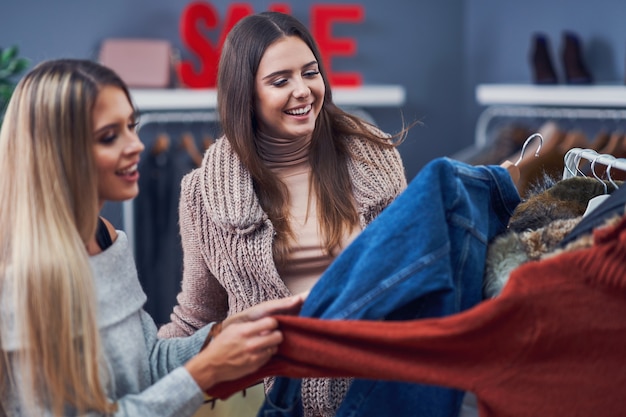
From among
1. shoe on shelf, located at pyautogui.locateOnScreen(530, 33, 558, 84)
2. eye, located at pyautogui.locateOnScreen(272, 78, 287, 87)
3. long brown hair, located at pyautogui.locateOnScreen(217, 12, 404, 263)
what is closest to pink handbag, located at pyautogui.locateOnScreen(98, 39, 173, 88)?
shoe on shelf, located at pyautogui.locateOnScreen(530, 33, 558, 84)

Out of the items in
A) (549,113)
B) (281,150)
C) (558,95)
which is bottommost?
(549,113)

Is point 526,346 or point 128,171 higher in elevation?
point 128,171

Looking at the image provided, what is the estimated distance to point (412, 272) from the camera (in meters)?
1.46

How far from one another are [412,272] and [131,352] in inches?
19.1

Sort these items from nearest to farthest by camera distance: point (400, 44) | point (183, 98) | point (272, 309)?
point (272, 309), point (183, 98), point (400, 44)

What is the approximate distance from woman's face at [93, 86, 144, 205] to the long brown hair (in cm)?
56

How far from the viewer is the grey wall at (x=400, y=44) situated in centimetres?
412

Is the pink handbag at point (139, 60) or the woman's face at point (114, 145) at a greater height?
the woman's face at point (114, 145)

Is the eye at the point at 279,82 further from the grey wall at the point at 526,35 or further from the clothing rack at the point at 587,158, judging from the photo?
the grey wall at the point at 526,35

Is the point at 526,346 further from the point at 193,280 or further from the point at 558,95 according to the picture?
the point at 558,95

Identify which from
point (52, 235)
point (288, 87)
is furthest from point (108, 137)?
point (288, 87)

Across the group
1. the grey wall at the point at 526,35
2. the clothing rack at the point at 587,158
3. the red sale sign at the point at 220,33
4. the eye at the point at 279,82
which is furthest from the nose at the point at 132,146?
the grey wall at the point at 526,35

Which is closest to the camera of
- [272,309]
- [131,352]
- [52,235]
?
[52,235]

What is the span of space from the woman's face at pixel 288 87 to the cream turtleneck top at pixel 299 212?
6 cm
